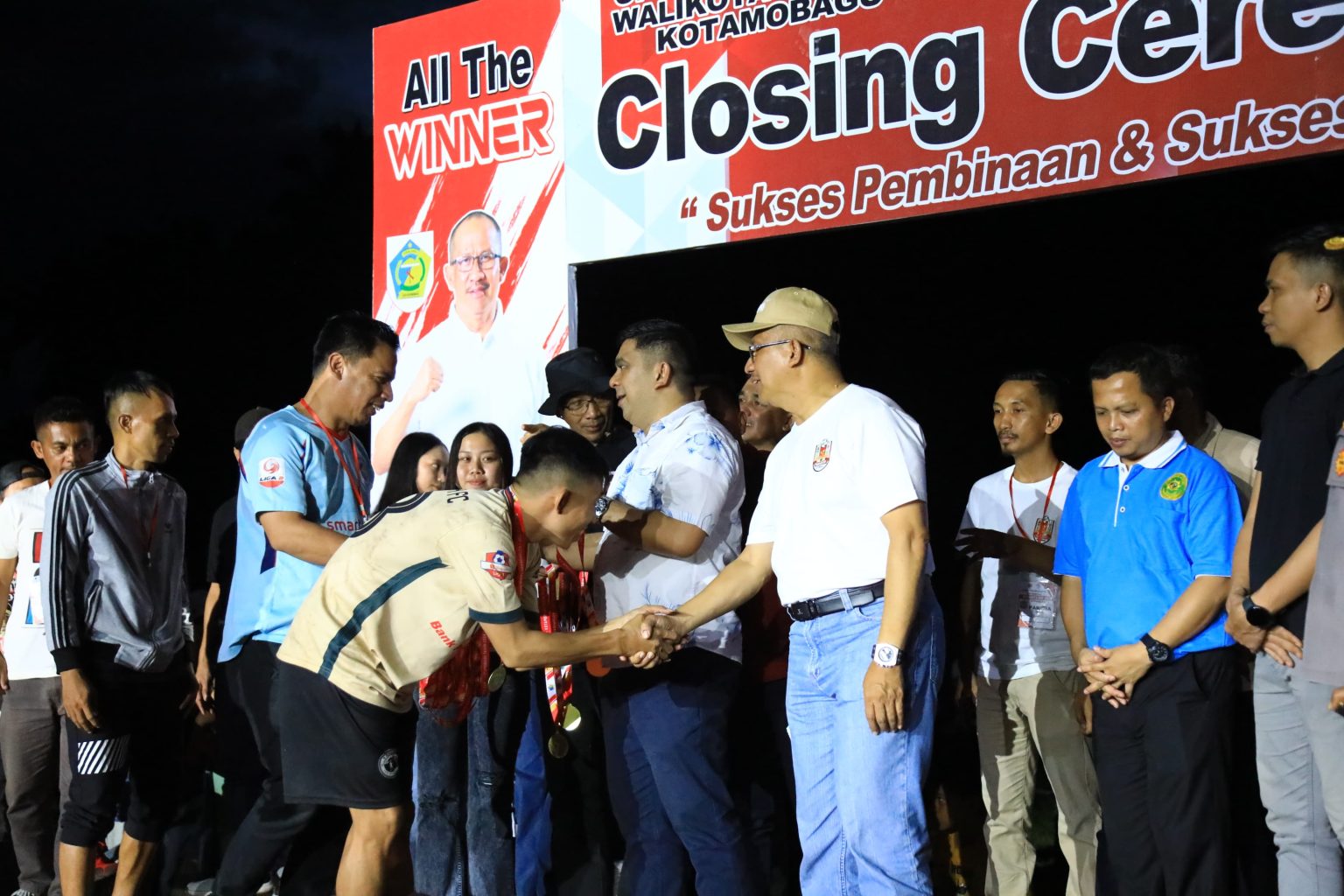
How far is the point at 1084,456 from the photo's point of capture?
24.7 ft

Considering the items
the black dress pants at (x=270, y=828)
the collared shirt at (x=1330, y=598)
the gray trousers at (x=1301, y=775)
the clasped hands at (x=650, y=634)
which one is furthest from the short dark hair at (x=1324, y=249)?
the black dress pants at (x=270, y=828)

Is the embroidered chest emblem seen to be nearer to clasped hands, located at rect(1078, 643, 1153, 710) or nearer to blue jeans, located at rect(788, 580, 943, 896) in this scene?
blue jeans, located at rect(788, 580, 943, 896)

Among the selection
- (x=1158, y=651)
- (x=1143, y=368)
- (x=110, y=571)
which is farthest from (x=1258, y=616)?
(x=110, y=571)

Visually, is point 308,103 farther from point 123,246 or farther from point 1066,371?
point 1066,371

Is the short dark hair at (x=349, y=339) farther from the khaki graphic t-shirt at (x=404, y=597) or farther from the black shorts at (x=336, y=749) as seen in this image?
the black shorts at (x=336, y=749)

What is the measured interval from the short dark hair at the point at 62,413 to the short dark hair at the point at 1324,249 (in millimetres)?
4886

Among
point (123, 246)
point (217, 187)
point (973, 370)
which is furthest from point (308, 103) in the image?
point (973, 370)

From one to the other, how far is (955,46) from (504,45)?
2.25 metres

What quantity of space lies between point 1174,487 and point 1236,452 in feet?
2.00

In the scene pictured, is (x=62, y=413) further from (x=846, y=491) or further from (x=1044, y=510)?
(x=1044, y=510)

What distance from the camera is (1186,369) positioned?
461cm

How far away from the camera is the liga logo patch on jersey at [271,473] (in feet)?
14.3

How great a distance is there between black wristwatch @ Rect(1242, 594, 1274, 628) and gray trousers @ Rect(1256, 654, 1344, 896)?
0.14m

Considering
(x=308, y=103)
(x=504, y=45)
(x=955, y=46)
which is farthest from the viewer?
(x=308, y=103)
